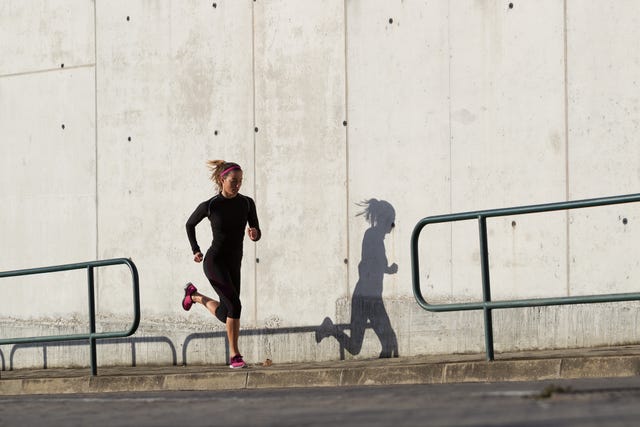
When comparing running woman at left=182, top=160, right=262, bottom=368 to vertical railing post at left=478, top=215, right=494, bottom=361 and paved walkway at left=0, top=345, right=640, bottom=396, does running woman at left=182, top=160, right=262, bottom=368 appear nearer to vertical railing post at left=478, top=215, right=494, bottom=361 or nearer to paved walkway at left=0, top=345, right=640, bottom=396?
paved walkway at left=0, top=345, right=640, bottom=396

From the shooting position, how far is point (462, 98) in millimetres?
12219

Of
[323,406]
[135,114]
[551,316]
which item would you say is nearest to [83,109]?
[135,114]

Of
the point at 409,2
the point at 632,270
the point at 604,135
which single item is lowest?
the point at 632,270

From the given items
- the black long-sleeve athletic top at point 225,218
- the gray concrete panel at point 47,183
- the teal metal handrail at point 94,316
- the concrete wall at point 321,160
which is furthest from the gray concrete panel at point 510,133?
the gray concrete panel at point 47,183

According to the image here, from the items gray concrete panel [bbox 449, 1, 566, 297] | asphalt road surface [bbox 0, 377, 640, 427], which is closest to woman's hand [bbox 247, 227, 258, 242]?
gray concrete panel [bbox 449, 1, 566, 297]

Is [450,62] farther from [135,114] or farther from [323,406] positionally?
[323,406]

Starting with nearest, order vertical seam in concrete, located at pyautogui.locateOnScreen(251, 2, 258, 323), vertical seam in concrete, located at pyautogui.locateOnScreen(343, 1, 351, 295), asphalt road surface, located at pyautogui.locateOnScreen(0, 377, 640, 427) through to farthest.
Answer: asphalt road surface, located at pyautogui.locateOnScreen(0, 377, 640, 427) → vertical seam in concrete, located at pyautogui.locateOnScreen(343, 1, 351, 295) → vertical seam in concrete, located at pyautogui.locateOnScreen(251, 2, 258, 323)

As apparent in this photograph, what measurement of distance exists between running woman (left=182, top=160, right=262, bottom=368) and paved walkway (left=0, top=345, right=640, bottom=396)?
0.55 meters

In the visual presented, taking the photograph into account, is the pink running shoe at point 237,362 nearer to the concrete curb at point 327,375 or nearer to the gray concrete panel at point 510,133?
the concrete curb at point 327,375

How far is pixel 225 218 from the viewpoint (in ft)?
41.5

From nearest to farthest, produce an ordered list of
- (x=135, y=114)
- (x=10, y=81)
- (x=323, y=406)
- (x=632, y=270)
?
1. (x=323, y=406)
2. (x=632, y=270)
3. (x=135, y=114)
4. (x=10, y=81)

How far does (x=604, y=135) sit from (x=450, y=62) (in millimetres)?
1571

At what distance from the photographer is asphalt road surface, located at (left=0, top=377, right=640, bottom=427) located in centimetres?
748

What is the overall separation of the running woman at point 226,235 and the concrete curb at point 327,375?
555 mm
